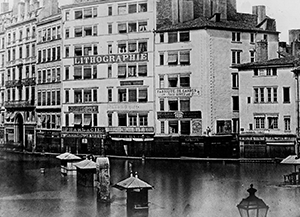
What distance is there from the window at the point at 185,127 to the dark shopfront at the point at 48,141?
15.8 metres

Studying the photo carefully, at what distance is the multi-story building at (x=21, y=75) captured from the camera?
2424 inches

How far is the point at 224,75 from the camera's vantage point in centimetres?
4959

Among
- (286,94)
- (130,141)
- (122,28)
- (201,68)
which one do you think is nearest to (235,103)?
(201,68)

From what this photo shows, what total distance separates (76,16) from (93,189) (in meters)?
33.2

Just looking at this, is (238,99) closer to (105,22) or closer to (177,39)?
(177,39)

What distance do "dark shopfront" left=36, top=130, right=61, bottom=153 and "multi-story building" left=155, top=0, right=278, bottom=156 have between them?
1336 centimetres

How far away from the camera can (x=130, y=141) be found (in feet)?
168

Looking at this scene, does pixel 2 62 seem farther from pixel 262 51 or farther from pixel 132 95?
pixel 262 51

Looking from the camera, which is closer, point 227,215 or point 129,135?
point 227,215

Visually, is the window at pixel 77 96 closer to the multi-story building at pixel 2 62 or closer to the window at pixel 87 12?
the window at pixel 87 12

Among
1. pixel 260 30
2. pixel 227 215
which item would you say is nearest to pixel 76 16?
pixel 260 30

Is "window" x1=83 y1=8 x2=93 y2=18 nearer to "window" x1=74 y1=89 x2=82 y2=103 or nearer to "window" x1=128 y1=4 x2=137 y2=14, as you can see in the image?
"window" x1=128 y1=4 x2=137 y2=14

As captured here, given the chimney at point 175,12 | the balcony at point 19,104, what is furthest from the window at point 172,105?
the balcony at point 19,104

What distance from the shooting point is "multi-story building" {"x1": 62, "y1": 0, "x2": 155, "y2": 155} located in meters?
51.4
